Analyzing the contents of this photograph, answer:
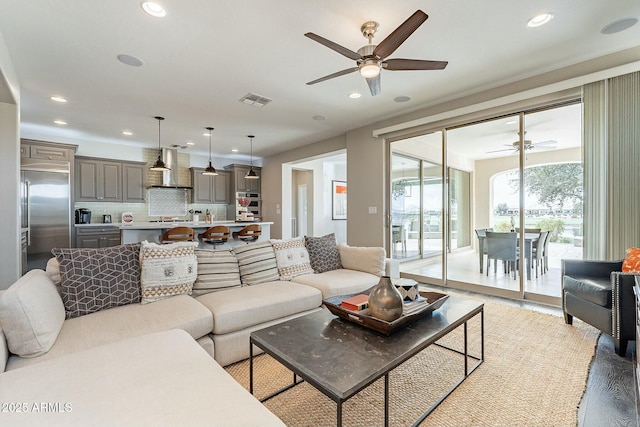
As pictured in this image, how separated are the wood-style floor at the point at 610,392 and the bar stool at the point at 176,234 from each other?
4915 millimetres

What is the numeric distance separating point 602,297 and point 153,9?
4.19 meters

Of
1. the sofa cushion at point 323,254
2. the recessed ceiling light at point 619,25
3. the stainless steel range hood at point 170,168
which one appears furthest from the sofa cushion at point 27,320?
the stainless steel range hood at point 170,168

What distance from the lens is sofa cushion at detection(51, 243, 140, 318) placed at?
1.95 m

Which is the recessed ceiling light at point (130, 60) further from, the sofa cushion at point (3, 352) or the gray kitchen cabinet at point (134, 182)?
the gray kitchen cabinet at point (134, 182)

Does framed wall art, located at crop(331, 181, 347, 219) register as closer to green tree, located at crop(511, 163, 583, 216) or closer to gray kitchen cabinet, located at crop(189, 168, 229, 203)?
gray kitchen cabinet, located at crop(189, 168, 229, 203)

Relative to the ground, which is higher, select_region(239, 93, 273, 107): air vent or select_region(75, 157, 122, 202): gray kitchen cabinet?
select_region(239, 93, 273, 107): air vent

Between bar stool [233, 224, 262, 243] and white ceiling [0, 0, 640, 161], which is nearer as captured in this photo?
white ceiling [0, 0, 640, 161]

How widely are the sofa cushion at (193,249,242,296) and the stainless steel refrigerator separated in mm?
3928

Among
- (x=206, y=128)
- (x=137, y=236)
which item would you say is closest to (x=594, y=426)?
(x=137, y=236)

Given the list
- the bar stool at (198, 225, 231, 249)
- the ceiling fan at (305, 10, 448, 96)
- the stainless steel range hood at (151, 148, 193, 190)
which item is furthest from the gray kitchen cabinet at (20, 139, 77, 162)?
the ceiling fan at (305, 10, 448, 96)

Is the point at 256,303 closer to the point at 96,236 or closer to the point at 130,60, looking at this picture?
the point at 130,60

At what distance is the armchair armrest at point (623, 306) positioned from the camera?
2.09m

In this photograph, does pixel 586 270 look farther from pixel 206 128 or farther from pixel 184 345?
pixel 206 128

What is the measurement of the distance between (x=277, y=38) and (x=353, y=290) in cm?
245
